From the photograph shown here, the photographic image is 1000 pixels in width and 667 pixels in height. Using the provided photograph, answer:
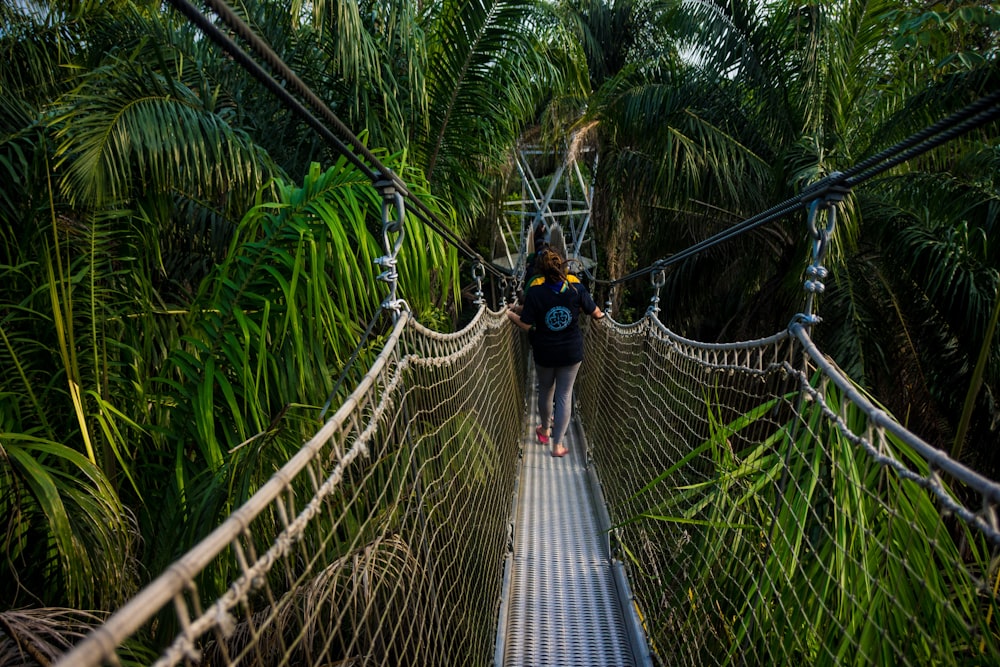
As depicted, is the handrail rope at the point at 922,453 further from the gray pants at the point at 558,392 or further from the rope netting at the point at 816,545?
the gray pants at the point at 558,392

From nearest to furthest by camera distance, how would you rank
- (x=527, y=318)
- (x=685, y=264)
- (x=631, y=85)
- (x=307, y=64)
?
(x=527, y=318) → (x=307, y=64) → (x=631, y=85) → (x=685, y=264)

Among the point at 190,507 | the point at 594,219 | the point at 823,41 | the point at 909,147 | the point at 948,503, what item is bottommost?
the point at 190,507

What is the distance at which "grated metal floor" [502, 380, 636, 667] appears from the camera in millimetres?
1695

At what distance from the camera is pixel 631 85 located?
5730 mm

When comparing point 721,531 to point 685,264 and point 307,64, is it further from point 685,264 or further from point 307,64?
point 685,264

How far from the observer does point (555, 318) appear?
2.95m

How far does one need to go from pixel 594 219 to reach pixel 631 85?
129 inches

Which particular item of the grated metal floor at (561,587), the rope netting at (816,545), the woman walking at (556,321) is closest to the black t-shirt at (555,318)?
the woman walking at (556,321)

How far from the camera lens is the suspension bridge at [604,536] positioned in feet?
2.41

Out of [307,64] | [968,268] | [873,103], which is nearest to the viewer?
[307,64]

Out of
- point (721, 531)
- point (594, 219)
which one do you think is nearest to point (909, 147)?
point (721, 531)

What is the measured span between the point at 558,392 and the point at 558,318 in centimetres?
39

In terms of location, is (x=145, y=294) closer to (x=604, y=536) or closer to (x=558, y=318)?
(x=558, y=318)

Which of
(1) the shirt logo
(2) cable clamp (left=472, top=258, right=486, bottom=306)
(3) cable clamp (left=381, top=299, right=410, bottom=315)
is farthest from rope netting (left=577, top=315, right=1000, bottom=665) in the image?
(1) the shirt logo
